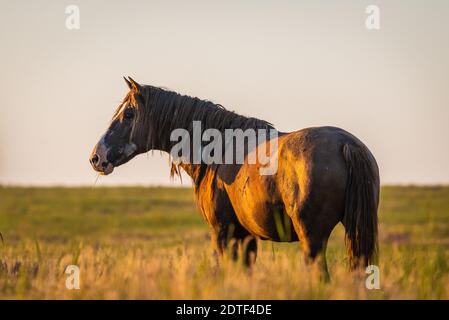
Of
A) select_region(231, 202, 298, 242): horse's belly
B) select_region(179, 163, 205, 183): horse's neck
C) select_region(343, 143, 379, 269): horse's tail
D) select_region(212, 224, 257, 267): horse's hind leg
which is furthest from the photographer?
select_region(179, 163, 205, 183): horse's neck

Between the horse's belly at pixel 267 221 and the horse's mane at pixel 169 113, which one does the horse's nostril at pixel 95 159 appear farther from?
the horse's belly at pixel 267 221

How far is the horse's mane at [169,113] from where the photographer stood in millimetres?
9930

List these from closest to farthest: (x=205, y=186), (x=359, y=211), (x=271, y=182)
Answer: (x=359, y=211) < (x=271, y=182) < (x=205, y=186)

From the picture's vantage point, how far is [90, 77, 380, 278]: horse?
7.93 metres

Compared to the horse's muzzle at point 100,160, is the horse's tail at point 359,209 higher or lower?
lower

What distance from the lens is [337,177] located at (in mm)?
Answer: 7922

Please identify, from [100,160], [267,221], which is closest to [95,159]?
[100,160]

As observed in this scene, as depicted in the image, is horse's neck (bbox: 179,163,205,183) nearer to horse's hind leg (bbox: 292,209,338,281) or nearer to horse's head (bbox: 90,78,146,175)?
horse's head (bbox: 90,78,146,175)

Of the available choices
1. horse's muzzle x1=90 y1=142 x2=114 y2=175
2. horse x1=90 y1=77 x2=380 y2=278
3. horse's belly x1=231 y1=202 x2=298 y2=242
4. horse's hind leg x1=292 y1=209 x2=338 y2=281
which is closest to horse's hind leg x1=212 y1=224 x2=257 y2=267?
horse x1=90 y1=77 x2=380 y2=278

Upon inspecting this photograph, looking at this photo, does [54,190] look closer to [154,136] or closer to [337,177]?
[154,136]

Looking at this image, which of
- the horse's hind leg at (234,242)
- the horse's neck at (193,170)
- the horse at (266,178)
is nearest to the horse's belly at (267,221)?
the horse at (266,178)

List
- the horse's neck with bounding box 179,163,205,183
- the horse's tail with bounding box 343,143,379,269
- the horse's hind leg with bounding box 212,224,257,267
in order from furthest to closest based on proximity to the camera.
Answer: the horse's neck with bounding box 179,163,205,183
the horse's hind leg with bounding box 212,224,257,267
the horse's tail with bounding box 343,143,379,269

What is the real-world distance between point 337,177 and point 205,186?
85.6 inches
